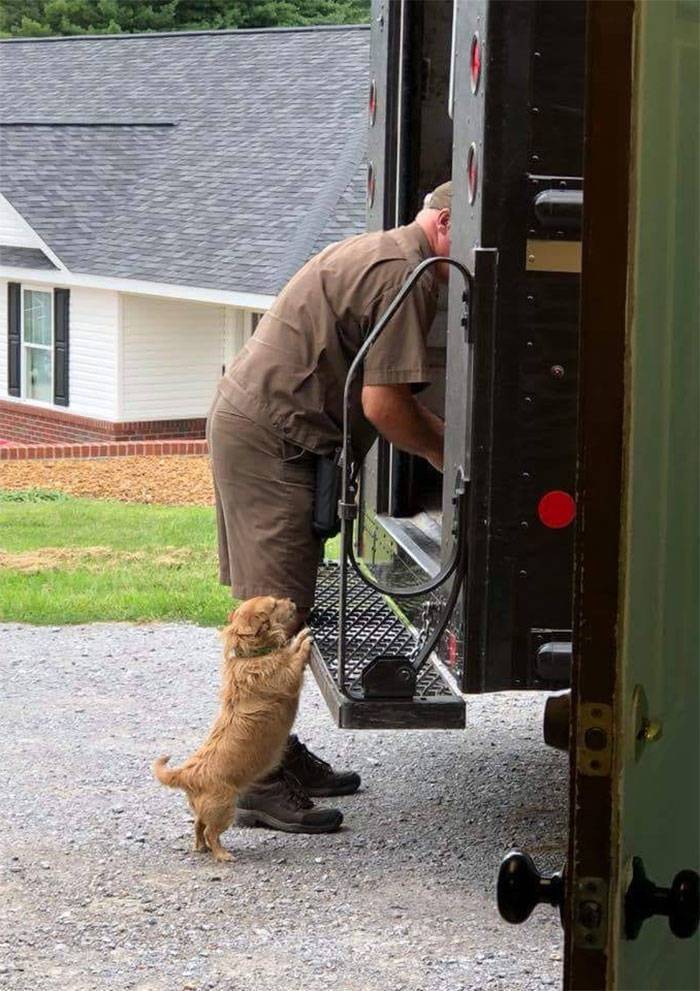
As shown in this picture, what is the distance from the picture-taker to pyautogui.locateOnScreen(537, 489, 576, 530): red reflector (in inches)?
172

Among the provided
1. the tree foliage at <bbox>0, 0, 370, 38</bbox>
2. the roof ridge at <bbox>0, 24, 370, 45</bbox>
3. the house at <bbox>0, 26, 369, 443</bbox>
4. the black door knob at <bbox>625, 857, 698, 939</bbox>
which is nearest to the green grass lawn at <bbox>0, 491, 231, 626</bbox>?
the house at <bbox>0, 26, 369, 443</bbox>

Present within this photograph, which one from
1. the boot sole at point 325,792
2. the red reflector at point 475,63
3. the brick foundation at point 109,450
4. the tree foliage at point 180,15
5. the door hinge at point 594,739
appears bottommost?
the brick foundation at point 109,450

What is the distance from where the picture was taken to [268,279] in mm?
19109

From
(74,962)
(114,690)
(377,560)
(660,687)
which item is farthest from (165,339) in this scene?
(660,687)

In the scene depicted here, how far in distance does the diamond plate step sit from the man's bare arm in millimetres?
641

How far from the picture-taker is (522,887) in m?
2.10

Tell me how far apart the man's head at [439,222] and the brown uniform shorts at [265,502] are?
76 centimetres

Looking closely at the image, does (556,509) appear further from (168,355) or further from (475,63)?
(168,355)

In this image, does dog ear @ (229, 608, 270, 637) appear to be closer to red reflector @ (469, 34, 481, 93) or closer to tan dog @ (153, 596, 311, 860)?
tan dog @ (153, 596, 311, 860)

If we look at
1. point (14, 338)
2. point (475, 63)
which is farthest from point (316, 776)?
point (14, 338)

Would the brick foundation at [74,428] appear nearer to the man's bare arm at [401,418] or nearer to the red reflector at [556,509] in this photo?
the man's bare arm at [401,418]

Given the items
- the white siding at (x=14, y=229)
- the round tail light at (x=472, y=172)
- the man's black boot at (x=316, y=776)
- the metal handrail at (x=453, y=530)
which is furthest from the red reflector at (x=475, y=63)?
the white siding at (x=14, y=229)

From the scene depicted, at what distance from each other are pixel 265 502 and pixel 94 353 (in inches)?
634

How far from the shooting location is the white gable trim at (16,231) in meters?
21.5
